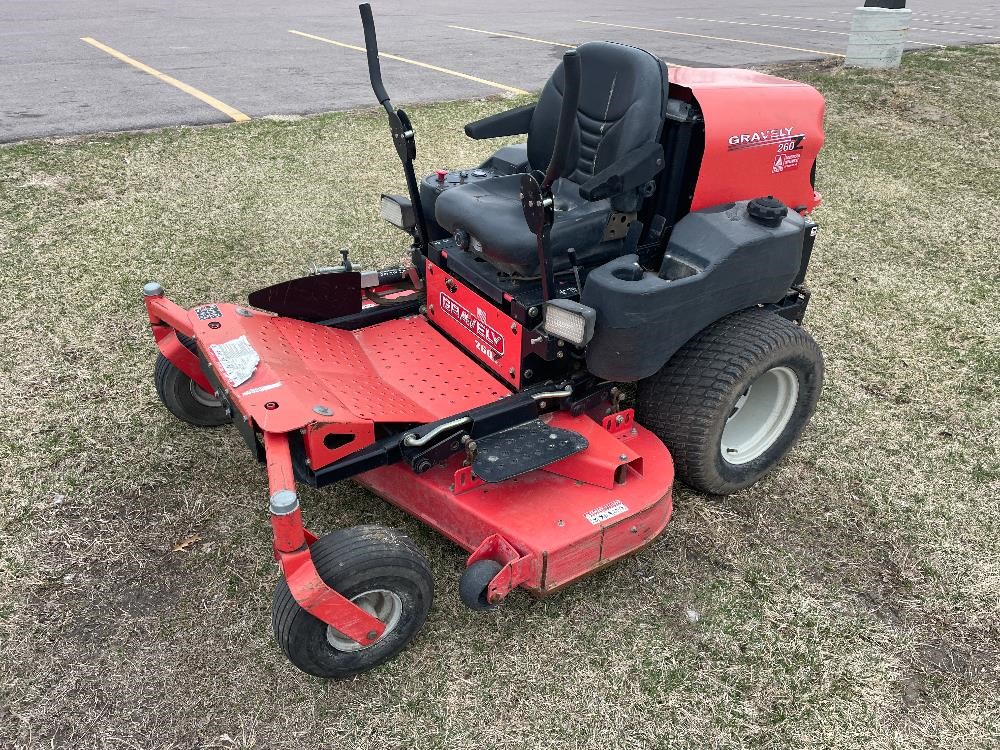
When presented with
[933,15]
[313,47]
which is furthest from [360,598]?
[933,15]

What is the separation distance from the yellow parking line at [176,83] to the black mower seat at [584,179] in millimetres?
5155

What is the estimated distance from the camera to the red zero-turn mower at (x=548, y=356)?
249 centimetres

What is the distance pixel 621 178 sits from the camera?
287 cm

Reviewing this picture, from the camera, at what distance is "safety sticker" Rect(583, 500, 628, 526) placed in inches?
105

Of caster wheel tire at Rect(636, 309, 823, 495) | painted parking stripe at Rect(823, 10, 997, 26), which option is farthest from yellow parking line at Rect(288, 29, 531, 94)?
painted parking stripe at Rect(823, 10, 997, 26)

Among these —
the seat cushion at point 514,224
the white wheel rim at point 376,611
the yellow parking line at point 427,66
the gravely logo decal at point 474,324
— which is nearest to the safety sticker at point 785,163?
the seat cushion at point 514,224

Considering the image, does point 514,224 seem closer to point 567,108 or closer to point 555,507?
point 567,108

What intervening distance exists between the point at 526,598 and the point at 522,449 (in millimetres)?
542

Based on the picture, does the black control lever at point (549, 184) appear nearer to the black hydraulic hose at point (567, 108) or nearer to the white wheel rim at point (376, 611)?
the black hydraulic hose at point (567, 108)

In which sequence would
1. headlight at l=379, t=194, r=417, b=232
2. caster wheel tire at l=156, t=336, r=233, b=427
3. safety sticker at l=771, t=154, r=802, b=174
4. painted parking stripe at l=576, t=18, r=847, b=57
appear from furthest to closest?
painted parking stripe at l=576, t=18, r=847, b=57, headlight at l=379, t=194, r=417, b=232, caster wheel tire at l=156, t=336, r=233, b=427, safety sticker at l=771, t=154, r=802, b=174

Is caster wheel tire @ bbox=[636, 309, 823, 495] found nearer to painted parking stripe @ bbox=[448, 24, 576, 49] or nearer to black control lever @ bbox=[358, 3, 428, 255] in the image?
black control lever @ bbox=[358, 3, 428, 255]

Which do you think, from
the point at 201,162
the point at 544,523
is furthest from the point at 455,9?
the point at 544,523

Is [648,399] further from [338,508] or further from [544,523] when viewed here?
[338,508]

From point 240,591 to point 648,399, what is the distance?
66.7 inches
